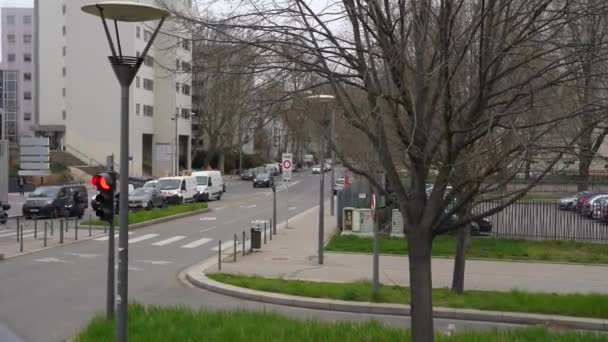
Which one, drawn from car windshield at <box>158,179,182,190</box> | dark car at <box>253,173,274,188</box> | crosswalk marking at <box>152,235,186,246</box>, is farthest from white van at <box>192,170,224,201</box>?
crosswalk marking at <box>152,235,186,246</box>

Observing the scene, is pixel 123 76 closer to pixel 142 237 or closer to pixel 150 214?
pixel 142 237

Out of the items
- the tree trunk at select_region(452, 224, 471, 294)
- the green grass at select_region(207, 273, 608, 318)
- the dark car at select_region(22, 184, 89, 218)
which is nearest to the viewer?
the green grass at select_region(207, 273, 608, 318)

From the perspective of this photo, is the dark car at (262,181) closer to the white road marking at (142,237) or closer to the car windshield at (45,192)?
the car windshield at (45,192)

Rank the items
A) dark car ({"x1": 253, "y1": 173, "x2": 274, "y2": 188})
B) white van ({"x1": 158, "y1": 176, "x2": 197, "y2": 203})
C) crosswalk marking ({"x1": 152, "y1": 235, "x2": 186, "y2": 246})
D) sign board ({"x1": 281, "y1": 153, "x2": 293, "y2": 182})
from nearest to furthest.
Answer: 1. crosswalk marking ({"x1": 152, "y1": 235, "x2": 186, "y2": 246})
2. sign board ({"x1": 281, "y1": 153, "x2": 293, "y2": 182})
3. white van ({"x1": 158, "y1": 176, "x2": 197, "y2": 203})
4. dark car ({"x1": 253, "y1": 173, "x2": 274, "y2": 188})

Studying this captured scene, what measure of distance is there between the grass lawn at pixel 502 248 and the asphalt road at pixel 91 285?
4.56 meters

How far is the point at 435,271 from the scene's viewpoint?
59.2 feet

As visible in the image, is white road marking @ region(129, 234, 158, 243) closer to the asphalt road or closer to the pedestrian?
the asphalt road

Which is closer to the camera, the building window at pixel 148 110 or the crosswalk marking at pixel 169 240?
the crosswalk marking at pixel 169 240

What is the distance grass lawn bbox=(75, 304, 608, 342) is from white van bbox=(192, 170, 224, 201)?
41931 mm

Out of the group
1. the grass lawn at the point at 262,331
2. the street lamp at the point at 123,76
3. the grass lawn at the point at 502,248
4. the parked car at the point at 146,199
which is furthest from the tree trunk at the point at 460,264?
the parked car at the point at 146,199

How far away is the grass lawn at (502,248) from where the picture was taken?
20562 millimetres

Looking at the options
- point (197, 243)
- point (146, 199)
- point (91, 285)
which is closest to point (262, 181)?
point (146, 199)

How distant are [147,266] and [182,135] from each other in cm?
6464

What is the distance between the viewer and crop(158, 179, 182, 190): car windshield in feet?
157
